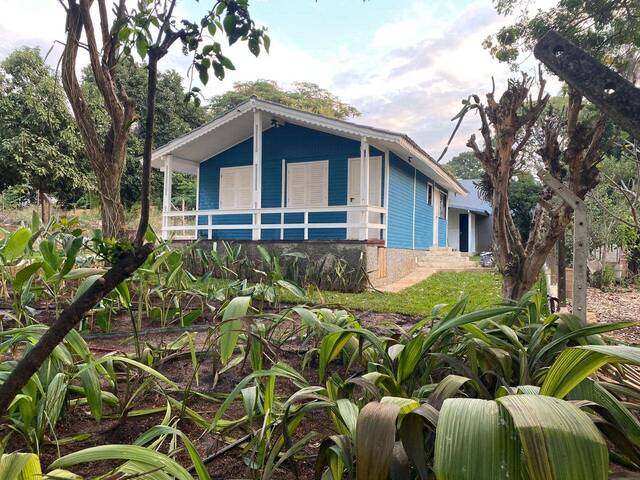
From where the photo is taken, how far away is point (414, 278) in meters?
10.5

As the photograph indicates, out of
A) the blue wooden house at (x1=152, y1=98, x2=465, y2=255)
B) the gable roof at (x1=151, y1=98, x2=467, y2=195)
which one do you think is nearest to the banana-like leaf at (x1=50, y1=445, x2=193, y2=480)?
the gable roof at (x1=151, y1=98, x2=467, y2=195)

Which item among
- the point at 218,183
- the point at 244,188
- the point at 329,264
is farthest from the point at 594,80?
the point at 218,183

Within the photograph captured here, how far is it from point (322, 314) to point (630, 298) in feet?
32.9

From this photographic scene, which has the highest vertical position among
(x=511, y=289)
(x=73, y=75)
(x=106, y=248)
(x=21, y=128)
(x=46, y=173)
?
(x=21, y=128)

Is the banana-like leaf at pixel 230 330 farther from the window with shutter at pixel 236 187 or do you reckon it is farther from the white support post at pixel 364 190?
the window with shutter at pixel 236 187

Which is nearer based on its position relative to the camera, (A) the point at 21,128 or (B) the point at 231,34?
(B) the point at 231,34

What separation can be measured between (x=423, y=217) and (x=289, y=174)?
18.2 ft

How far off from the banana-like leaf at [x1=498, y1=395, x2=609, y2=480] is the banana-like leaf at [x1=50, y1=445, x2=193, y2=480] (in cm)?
72

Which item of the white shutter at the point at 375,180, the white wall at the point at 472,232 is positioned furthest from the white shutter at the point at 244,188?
the white wall at the point at 472,232

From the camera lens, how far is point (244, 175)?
41.6ft

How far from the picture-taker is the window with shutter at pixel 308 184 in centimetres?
1173

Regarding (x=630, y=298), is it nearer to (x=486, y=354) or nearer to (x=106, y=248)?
(x=486, y=354)

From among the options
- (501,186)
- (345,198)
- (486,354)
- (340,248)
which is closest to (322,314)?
(486,354)

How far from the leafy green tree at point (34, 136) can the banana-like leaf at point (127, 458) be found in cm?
1957
